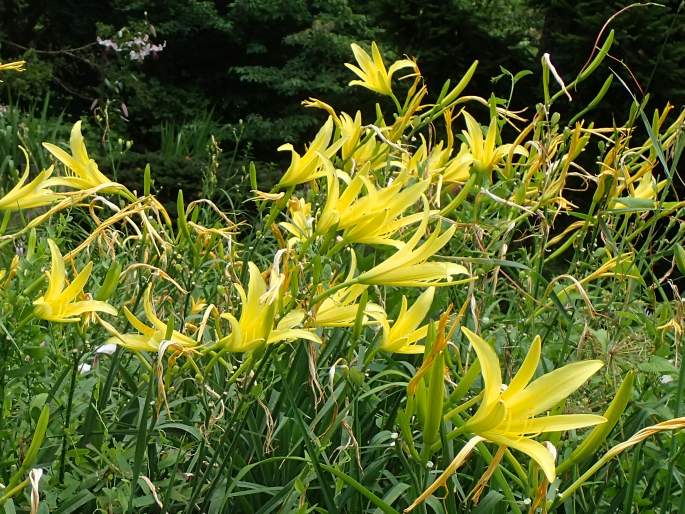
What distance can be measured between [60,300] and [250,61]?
9.43 m

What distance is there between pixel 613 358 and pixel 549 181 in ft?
1.35

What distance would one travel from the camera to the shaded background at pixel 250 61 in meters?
6.62

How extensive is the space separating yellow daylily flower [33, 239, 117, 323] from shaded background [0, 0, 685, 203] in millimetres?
4746

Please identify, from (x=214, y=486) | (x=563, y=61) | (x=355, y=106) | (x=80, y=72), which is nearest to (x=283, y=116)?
(x=355, y=106)

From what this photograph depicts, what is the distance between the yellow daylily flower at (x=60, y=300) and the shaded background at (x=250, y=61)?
15.6 feet

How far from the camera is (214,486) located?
1.40 meters

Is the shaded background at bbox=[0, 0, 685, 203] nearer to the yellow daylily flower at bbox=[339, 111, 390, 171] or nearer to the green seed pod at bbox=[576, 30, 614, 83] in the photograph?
the yellow daylily flower at bbox=[339, 111, 390, 171]

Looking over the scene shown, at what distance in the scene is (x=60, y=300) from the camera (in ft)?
4.19

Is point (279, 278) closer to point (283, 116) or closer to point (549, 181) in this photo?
point (549, 181)

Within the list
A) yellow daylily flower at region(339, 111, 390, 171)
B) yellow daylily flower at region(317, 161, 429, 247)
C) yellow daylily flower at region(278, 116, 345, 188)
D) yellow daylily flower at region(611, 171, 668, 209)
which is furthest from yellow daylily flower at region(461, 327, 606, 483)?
yellow daylily flower at region(611, 171, 668, 209)

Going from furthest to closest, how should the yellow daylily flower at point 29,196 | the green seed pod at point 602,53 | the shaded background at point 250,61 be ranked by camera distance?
the shaded background at point 250,61
the green seed pod at point 602,53
the yellow daylily flower at point 29,196

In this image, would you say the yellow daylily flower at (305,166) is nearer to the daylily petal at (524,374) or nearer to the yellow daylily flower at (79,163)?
the yellow daylily flower at (79,163)

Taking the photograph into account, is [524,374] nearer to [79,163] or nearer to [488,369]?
[488,369]

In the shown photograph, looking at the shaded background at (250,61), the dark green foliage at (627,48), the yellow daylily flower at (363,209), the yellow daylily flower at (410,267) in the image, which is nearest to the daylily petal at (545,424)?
the yellow daylily flower at (410,267)
